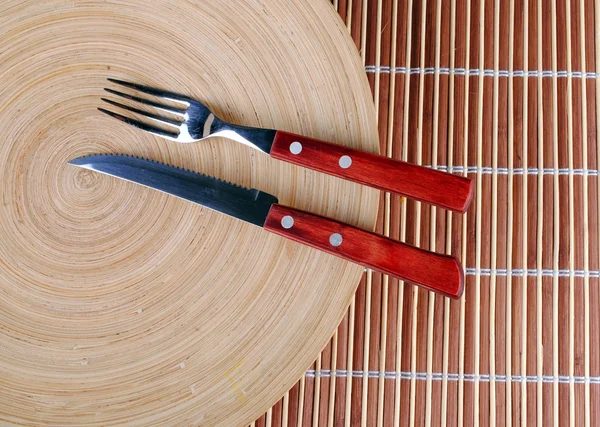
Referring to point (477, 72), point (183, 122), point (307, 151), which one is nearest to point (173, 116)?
point (183, 122)

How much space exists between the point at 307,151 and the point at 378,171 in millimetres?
72

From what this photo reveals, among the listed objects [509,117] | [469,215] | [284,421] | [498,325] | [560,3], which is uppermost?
[560,3]

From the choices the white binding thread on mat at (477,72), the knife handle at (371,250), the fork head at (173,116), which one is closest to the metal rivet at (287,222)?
the knife handle at (371,250)

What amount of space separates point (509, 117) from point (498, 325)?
9.5 inches

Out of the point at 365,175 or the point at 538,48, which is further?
the point at 538,48

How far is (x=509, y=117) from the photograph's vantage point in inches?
26.6

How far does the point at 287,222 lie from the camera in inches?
22.2

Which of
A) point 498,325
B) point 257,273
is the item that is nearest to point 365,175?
point 257,273

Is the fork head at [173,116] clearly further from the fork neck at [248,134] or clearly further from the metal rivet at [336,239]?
the metal rivet at [336,239]

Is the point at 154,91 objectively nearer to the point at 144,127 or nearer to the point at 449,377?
the point at 144,127

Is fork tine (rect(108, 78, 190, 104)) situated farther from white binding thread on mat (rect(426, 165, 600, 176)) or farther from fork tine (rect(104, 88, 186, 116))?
white binding thread on mat (rect(426, 165, 600, 176))

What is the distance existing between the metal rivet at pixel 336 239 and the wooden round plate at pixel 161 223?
3 centimetres

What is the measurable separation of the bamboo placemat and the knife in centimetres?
12

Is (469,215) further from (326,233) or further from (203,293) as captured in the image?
(203,293)
